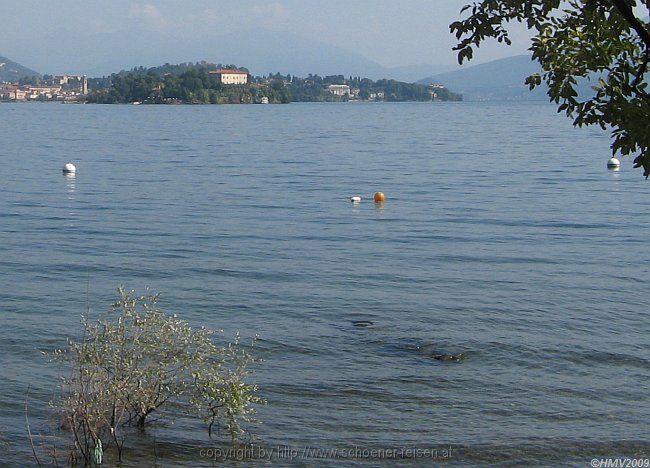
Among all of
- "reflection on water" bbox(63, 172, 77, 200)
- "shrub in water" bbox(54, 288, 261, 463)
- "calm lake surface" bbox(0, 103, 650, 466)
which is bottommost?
"reflection on water" bbox(63, 172, 77, 200)

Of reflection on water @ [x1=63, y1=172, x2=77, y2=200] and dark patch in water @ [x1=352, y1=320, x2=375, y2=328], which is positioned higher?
dark patch in water @ [x1=352, y1=320, x2=375, y2=328]

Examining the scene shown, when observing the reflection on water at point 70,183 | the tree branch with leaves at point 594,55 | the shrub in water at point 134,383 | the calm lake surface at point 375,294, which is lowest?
the reflection on water at point 70,183

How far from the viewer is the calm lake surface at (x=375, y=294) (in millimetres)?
12312

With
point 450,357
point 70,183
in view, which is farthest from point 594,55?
point 70,183

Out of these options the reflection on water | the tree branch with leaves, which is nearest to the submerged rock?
the tree branch with leaves

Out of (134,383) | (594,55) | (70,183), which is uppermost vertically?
(594,55)

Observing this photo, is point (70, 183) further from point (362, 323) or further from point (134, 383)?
point (134, 383)

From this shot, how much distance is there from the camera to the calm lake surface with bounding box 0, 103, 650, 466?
12312 millimetres

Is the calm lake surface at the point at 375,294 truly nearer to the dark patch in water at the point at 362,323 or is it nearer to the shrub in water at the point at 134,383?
the dark patch in water at the point at 362,323

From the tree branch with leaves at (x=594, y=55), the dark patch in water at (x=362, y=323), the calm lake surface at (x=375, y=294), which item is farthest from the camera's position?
the dark patch in water at (x=362, y=323)

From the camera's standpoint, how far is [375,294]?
19.7m

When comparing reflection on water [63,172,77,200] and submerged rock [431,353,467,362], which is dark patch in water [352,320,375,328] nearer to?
submerged rock [431,353,467,362]

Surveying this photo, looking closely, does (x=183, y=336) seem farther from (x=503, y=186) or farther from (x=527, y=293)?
(x=503, y=186)

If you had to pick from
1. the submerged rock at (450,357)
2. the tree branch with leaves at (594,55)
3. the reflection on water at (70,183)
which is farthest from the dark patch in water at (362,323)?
the reflection on water at (70,183)
